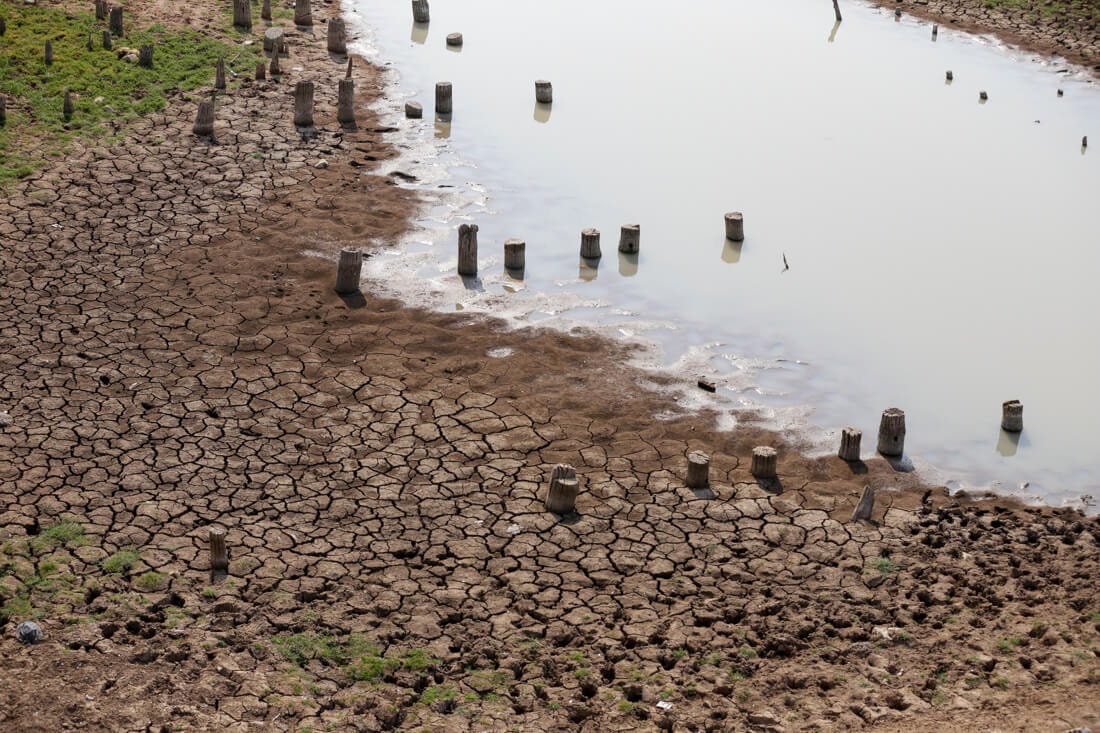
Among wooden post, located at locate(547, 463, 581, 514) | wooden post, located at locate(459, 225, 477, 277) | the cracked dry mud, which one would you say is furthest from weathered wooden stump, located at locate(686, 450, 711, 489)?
wooden post, located at locate(459, 225, 477, 277)

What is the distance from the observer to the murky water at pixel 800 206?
14211mm

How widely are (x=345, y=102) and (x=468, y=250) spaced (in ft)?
16.8

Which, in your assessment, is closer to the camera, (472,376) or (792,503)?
(792,503)

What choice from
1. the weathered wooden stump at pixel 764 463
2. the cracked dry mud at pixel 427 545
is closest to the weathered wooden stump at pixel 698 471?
the cracked dry mud at pixel 427 545

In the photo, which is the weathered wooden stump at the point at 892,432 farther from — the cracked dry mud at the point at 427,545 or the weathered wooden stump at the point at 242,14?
the weathered wooden stump at the point at 242,14

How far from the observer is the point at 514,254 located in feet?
52.5

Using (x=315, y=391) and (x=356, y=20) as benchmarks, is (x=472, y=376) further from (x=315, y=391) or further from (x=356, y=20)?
(x=356, y=20)

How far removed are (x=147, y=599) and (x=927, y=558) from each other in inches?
249

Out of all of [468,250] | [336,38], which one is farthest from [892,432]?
[336,38]

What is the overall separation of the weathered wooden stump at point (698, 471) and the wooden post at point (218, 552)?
4175 mm

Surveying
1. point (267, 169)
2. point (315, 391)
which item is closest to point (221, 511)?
point (315, 391)

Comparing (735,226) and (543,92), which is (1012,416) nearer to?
(735,226)

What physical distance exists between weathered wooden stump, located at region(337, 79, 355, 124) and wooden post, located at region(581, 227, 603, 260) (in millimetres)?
5208

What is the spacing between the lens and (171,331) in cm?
1378
